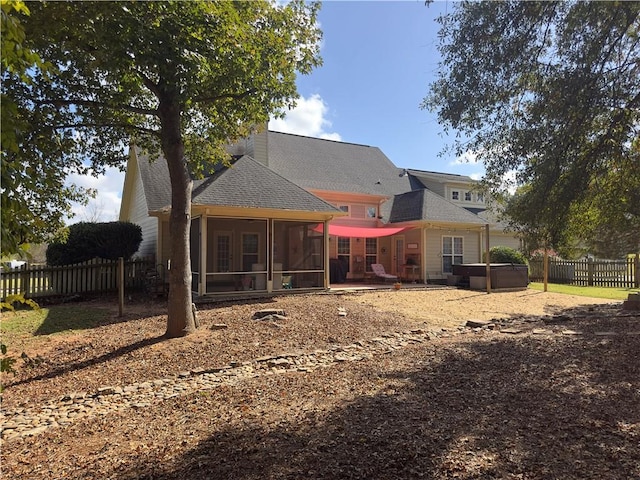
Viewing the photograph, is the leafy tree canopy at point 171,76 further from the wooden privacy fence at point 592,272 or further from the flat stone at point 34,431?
the wooden privacy fence at point 592,272

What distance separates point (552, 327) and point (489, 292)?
6.77 meters

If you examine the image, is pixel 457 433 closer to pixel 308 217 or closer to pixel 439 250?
pixel 308 217

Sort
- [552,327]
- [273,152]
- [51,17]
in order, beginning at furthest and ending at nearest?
1. [273,152]
2. [552,327]
3. [51,17]

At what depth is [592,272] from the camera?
20.0m

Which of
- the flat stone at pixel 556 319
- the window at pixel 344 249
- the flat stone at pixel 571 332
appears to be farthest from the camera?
the window at pixel 344 249

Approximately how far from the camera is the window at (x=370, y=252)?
65.3 feet

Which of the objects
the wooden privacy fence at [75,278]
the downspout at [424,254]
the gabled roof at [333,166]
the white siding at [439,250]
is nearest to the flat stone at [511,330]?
the downspout at [424,254]

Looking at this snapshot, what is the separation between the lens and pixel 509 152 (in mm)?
7262

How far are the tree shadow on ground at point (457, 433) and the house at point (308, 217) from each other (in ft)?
28.7

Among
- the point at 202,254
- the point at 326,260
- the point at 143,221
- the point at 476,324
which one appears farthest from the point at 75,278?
the point at 476,324

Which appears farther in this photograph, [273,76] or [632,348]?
[273,76]

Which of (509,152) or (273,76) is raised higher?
(273,76)

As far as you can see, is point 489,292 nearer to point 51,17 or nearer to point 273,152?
point 273,152

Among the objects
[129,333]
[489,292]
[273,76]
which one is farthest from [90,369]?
[489,292]
